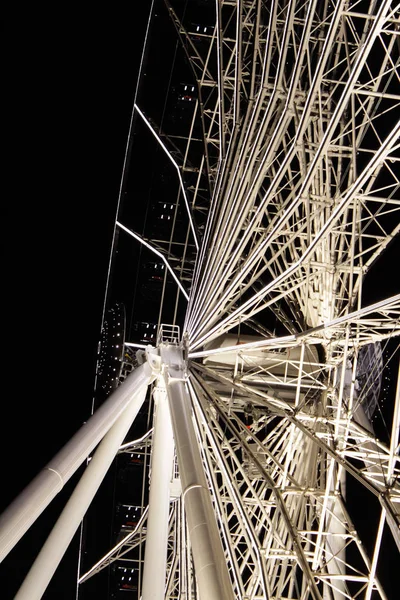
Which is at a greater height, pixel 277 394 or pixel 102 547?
pixel 277 394

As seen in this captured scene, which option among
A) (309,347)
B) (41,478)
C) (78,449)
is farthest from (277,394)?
(41,478)

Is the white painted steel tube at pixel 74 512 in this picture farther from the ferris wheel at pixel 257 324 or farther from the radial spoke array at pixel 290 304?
the radial spoke array at pixel 290 304

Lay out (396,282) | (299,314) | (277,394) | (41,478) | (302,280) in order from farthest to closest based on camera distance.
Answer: (396,282)
(299,314)
(277,394)
(302,280)
(41,478)

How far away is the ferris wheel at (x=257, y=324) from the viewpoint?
44.0 ft

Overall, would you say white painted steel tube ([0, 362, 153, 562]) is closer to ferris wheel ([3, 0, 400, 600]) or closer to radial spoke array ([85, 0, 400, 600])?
ferris wheel ([3, 0, 400, 600])

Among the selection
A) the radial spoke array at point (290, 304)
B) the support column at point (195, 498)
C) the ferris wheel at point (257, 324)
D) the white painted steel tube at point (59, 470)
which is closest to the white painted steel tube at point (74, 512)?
the ferris wheel at point (257, 324)

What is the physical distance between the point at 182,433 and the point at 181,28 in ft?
35.5

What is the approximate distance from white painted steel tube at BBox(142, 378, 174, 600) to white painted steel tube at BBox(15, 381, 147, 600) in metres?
0.66

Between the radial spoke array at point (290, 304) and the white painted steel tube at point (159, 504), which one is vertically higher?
the radial spoke array at point (290, 304)

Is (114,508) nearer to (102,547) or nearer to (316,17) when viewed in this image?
(102,547)

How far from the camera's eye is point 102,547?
22984mm

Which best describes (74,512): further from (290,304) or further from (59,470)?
(290,304)

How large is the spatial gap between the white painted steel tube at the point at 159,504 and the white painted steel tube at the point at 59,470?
0.88 m

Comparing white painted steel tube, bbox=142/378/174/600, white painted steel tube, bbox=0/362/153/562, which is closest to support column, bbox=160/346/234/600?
white painted steel tube, bbox=0/362/153/562
